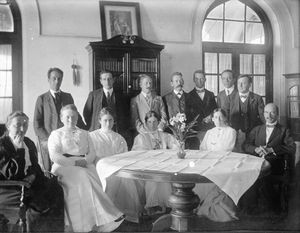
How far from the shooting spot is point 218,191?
267cm

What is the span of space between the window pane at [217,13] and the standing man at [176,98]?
0.56 m

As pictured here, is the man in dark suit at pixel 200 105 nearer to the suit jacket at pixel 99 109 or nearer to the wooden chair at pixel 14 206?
the suit jacket at pixel 99 109

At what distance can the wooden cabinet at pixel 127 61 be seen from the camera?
3281 mm

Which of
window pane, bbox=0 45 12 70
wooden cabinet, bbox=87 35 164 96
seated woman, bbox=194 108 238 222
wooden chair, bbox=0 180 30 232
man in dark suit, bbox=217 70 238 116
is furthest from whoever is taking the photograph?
wooden cabinet, bbox=87 35 164 96

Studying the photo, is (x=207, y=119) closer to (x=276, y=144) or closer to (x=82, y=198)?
(x=276, y=144)

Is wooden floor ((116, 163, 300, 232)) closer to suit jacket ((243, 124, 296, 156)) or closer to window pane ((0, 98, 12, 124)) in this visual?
suit jacket ((243, 124, 296, 156))

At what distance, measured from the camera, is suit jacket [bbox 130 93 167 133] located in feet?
10.4

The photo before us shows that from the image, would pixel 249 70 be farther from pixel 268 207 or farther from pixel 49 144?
pixel 49 144

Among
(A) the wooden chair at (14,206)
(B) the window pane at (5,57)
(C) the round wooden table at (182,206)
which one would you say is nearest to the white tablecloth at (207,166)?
(C) the round wooden table at (182,206)

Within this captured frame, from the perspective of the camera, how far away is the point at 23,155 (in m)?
2.36

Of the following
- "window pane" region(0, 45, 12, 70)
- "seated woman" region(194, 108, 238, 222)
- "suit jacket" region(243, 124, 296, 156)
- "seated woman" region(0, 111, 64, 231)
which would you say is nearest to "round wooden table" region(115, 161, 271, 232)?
"seated woman" region(194, 108, 238, 222)

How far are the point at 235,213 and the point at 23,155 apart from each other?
146cm

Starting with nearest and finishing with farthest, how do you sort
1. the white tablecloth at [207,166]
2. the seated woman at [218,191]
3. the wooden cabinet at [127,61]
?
the white tablecloth at [207,166]
the seated woman at [218,191]
the wooden cabinet at [127,61]

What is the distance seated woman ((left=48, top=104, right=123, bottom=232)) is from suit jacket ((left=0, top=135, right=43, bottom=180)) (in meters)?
0.22
